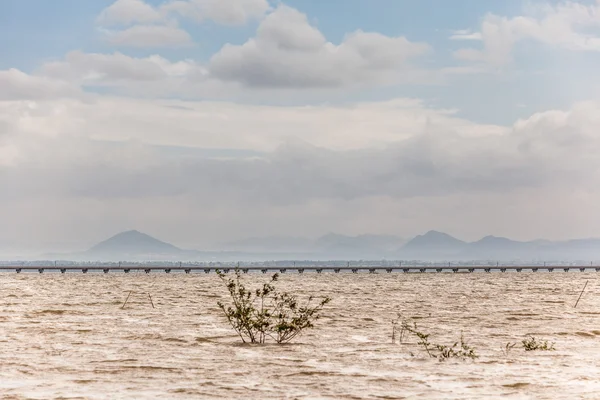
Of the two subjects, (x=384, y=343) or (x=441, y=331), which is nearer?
(x=384, y=343)

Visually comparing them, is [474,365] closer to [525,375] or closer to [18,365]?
[525,375]

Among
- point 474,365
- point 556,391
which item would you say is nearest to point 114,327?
point 474,365

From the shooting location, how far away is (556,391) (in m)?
12.4

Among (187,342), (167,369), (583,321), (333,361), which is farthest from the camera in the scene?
(583,321)

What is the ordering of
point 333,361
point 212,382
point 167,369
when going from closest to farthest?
point 212,382 → point 167,369 → point 333,361

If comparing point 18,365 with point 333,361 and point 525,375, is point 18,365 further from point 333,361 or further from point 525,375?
point 525,375

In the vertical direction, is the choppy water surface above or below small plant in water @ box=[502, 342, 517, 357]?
below

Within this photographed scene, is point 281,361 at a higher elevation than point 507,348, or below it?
below

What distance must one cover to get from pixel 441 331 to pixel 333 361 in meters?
7.68

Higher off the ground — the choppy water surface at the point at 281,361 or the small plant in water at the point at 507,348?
the small plant in water at the point at 507,348

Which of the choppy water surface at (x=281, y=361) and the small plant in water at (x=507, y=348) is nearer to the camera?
the choppy water surface at (x=281, y=361)

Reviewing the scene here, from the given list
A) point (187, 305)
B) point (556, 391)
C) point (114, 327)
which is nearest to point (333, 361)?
point (556, 391)

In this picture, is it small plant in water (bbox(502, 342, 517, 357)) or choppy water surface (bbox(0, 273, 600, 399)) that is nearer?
choppy water surface (bbox(0, 273, 600, 399))

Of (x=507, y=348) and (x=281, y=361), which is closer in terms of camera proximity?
(x=281, y=361)
